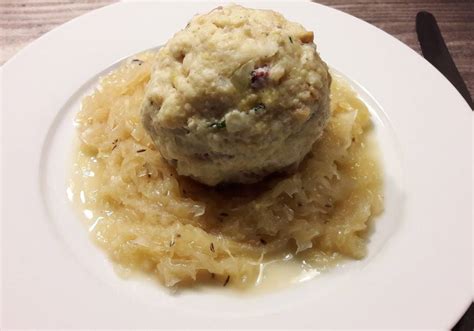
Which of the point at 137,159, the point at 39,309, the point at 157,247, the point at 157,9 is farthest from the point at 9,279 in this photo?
the point at 157,9

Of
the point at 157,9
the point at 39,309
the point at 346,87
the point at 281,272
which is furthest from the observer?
the point at 157,9

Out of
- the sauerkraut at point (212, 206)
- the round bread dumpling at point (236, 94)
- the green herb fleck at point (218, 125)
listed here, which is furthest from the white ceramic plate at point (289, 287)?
the green herb fleck at point (218, 125)

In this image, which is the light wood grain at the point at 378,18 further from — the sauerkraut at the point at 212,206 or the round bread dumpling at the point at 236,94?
the round bread dumpling at the point at 236,94

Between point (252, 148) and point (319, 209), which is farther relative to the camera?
point (319, 209)

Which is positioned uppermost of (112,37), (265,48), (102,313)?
(265,48)

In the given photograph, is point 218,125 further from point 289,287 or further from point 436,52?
point 436,52

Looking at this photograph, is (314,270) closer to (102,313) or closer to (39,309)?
(102,313)
